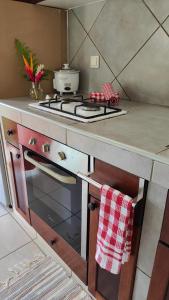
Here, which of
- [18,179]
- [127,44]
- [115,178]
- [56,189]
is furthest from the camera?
[18,179]

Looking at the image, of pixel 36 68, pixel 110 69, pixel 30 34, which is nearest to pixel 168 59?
pixel 110 69

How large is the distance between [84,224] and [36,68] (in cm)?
106

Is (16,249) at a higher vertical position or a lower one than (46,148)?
lower

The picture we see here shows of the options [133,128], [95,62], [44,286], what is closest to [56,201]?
[44,286]

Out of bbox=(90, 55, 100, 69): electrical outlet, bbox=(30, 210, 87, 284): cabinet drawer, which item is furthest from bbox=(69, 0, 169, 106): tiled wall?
bbox=(30, 210, 87, 284): cabinet drawer

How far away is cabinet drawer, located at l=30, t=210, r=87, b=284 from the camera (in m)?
1.14

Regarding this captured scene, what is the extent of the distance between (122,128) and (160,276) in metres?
0.54

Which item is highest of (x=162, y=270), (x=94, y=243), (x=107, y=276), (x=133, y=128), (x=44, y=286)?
(x=133, y=128)

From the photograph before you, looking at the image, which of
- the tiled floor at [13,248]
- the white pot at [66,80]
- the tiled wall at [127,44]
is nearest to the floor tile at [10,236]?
the tiled floor at [13,248]

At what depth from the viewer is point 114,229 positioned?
748mm

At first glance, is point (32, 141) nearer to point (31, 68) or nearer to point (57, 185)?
point (57, 185)

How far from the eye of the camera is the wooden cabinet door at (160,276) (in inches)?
27.6

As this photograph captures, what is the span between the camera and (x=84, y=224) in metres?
1.00

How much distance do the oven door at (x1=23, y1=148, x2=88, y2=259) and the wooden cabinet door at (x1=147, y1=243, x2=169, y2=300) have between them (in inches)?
13.8
